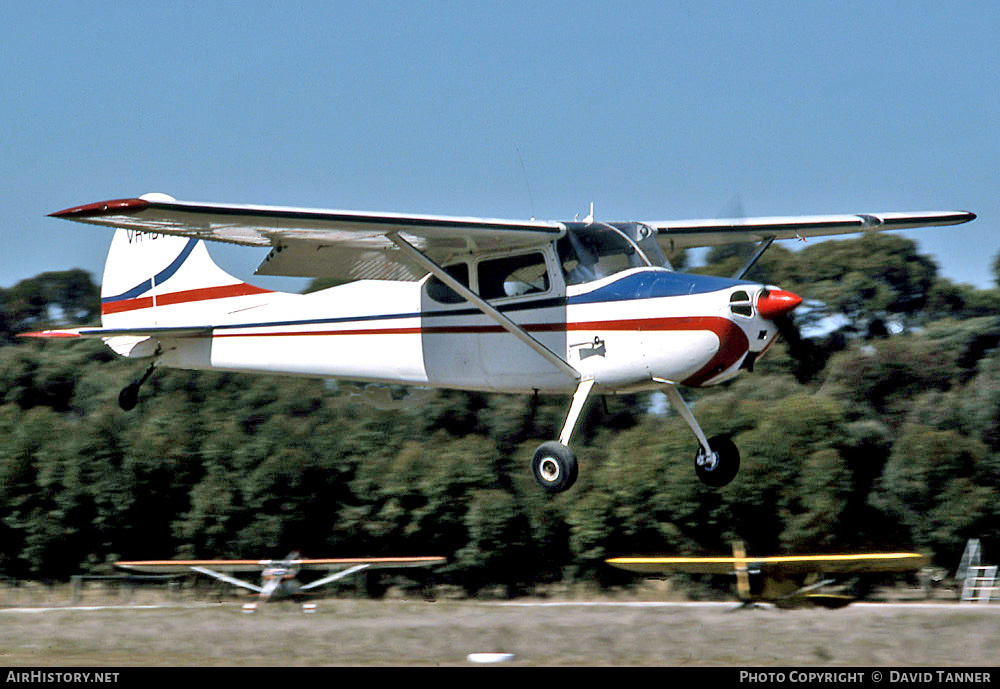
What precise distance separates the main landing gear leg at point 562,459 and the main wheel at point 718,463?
146cm

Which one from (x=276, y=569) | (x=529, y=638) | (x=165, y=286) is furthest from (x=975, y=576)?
(x=165, y=286)

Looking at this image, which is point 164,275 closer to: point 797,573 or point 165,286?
point 165,286

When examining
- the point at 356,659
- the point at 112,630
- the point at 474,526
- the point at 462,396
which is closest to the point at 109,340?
the point at 112,630

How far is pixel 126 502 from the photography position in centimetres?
3434

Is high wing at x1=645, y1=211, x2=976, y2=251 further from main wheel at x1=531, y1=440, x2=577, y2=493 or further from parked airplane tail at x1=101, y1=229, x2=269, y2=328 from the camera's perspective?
parked airplane tail at x1=101, y1=229, x2=269, y2=328

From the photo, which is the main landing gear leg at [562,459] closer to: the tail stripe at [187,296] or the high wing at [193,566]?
the tail stripe at [187,296]

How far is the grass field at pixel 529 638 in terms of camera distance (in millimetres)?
14531

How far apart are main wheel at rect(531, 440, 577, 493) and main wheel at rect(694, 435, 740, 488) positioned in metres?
1.45

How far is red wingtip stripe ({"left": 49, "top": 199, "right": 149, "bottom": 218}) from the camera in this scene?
1048 cm

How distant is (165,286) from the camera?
16953mm

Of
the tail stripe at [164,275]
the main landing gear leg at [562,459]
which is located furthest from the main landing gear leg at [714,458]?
the tail stripe at [164,275]

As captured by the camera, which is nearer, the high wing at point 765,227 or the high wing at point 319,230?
the high wing at point 319,230

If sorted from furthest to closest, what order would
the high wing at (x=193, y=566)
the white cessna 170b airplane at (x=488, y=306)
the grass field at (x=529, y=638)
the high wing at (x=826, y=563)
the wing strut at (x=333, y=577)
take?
the high wing at (x=193, y=566)
the wing strut at (x=333, y=577)
the high wing at (x=826, y=563)
the grass field at (x=529, y=638)
the white cessna 170b airplane at (x=488, y=306)

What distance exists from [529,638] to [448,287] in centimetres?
512
